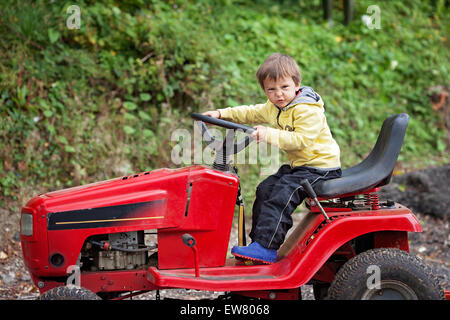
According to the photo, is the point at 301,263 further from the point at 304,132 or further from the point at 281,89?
the point at 281,89

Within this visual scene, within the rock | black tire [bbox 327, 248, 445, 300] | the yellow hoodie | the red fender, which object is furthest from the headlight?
the rock

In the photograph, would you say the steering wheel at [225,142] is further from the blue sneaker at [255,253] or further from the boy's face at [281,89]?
the blue sneaker at [255,253]

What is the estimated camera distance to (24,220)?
121 inches

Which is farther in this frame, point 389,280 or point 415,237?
point 415,237

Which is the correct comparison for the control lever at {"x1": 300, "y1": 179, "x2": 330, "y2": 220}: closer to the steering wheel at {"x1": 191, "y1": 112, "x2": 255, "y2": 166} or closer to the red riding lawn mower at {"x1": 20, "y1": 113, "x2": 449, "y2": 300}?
the red riding lawn mower at {"x1": 20, "y1": 113, "x2": 449, "y2": 300}

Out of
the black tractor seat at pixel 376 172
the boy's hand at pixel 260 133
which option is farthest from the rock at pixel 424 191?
the boy's hand at pixel 260 133

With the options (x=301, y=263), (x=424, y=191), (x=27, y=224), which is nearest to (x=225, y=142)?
(x=301, y=263)

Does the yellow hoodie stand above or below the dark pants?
above

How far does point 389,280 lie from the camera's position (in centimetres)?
308

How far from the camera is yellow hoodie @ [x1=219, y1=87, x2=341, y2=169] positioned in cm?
319

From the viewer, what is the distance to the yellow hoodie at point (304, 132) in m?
3.19

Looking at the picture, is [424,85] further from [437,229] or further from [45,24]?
[45,24]

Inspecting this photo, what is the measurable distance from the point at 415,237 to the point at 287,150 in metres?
3.04

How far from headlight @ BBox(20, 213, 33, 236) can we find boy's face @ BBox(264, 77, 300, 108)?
5.30 ft
